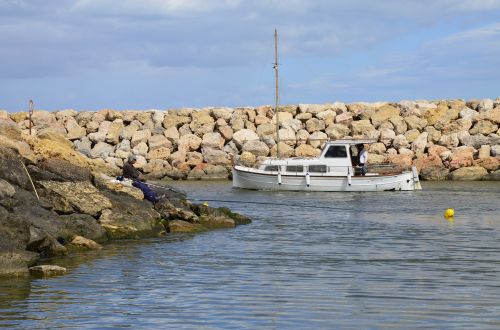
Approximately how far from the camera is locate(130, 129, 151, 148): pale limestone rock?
204ft

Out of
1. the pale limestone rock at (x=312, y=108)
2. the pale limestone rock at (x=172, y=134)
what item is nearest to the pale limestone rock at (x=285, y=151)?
the pale limestone rock at (x=312, y=108)

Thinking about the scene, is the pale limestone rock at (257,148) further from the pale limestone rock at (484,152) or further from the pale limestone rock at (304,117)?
the pale limestone rock at (484,152)

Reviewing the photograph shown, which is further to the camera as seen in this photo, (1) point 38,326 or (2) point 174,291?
(2) point 174,291

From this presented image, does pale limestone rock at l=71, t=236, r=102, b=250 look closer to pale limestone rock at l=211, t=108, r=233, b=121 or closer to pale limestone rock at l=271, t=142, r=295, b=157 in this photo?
pale limestone rock at l=271, t=142, r=295, b=157

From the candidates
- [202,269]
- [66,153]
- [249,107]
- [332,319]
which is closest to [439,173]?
[249,107]

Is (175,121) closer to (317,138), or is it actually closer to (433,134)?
(317,138)

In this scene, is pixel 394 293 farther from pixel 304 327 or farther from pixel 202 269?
pixel 202 269

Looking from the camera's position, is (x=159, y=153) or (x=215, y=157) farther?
(x=159, y=153)

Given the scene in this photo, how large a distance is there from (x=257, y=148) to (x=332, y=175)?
1275 cm

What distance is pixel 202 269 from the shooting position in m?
19.3

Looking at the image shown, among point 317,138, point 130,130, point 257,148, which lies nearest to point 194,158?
point 257,148

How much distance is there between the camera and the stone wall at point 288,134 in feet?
182

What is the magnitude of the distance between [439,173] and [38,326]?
41976 millimetres

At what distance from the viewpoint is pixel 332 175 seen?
46031 millimetres
